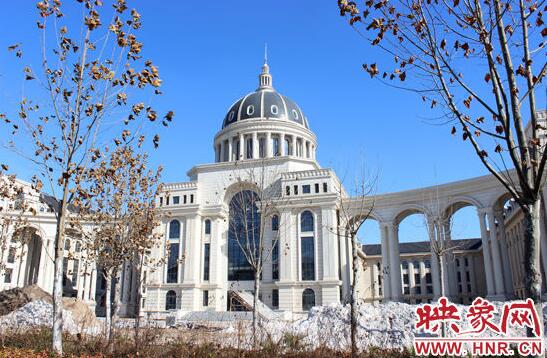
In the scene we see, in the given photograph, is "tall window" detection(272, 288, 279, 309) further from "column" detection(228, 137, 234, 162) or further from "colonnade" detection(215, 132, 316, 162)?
"column" detection(228, 137, 234, 162)

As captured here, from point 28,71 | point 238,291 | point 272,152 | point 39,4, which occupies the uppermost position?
point 272,152

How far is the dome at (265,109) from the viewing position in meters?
61.4

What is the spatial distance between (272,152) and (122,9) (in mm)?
47289

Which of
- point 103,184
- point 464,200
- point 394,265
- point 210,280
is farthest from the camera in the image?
point 210,280

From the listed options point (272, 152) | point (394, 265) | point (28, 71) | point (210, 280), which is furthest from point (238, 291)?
point (28, 71)

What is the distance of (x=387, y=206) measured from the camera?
45.7 m

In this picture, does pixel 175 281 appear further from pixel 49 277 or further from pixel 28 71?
pixel 28 71

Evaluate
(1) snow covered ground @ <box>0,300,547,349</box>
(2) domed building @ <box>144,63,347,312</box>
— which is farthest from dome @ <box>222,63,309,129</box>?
(1) snow covered ground @ <box>0,300,547,349</box>

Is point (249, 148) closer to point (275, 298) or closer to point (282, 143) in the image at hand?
point (282, 143)

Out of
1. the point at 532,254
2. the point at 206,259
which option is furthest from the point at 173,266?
the point at 532,254

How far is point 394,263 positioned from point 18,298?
32064 millimetres

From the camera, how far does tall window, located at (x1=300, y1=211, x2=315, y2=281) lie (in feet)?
152

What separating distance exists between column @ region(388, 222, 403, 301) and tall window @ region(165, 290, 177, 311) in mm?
22549

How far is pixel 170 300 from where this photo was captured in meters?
49.4
